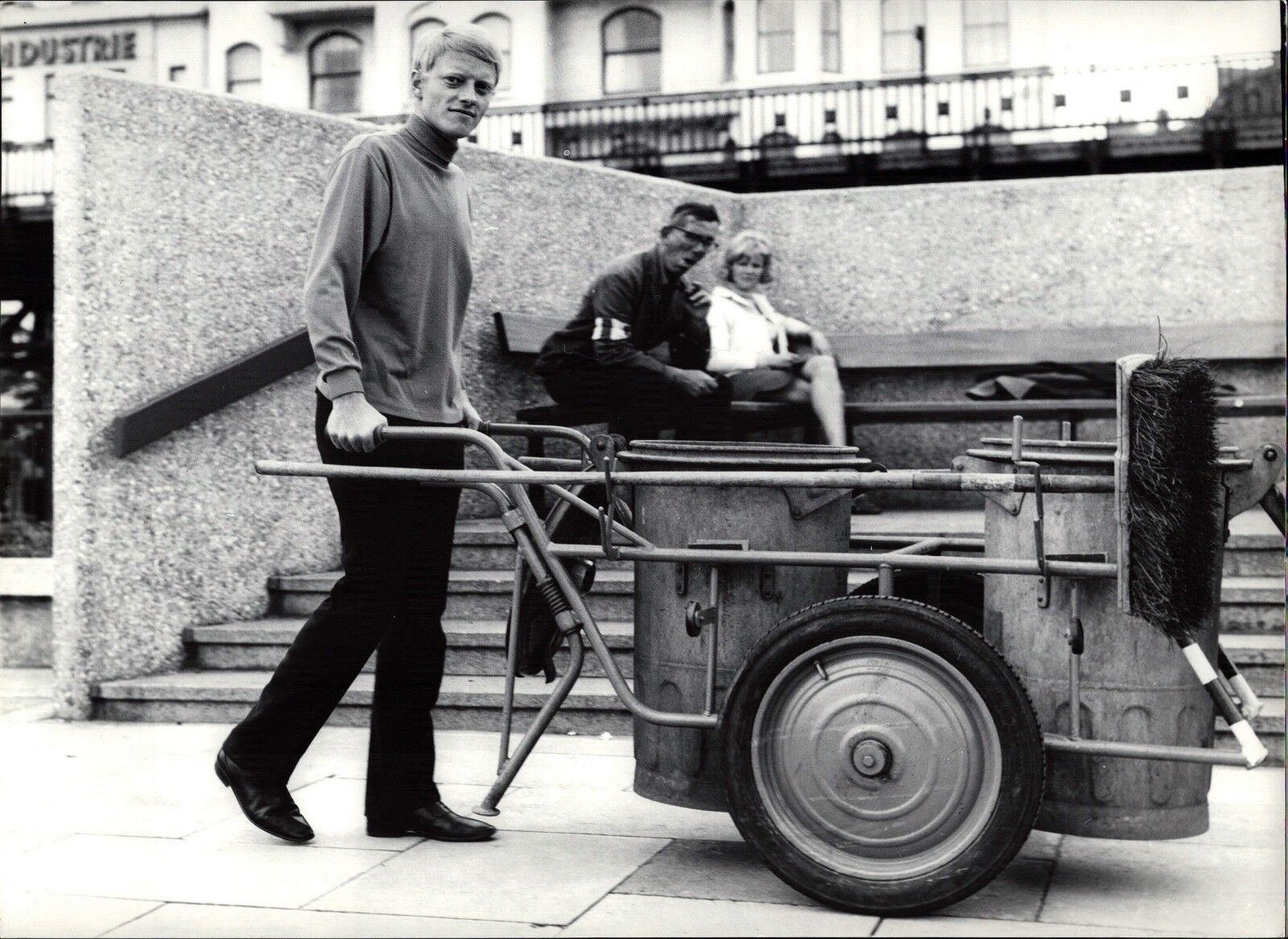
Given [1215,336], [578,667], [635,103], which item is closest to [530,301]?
[1215,336]

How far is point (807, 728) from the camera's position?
3334mm

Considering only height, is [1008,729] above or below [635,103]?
below

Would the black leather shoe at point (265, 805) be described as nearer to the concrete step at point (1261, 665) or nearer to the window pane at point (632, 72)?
the concrete step at point (1261, 665)

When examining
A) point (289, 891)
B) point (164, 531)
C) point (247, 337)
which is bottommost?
point (289, 891)

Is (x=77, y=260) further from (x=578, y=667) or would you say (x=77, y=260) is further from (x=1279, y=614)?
(x=1279, y=614)

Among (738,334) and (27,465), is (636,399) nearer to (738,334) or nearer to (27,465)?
(738,334)

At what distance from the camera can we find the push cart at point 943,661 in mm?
3158

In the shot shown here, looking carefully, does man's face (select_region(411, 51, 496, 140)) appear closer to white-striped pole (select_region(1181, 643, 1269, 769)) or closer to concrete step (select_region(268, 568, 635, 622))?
white-striped pole (select_region(1181, 643, 1269, 769))

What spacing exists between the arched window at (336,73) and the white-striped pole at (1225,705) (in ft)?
43.7

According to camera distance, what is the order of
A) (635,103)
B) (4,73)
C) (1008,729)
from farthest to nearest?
(635,103) < (4,73) < (1008,729)

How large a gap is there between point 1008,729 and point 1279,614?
2851mm

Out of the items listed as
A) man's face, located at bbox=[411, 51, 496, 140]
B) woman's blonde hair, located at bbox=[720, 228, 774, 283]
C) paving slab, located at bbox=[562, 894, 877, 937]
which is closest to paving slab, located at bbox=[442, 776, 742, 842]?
paving slab, located at bbox=[562, 894, 877, 937]

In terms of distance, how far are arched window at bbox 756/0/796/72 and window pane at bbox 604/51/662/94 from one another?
5571 millimetres

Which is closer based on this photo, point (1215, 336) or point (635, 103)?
point (1215, 336)
